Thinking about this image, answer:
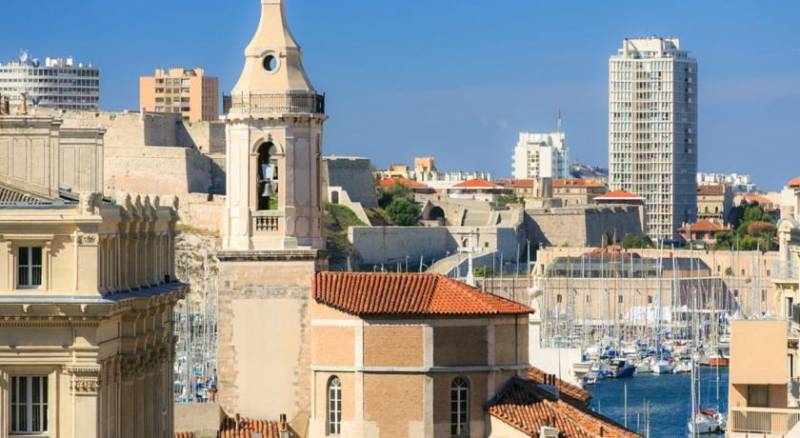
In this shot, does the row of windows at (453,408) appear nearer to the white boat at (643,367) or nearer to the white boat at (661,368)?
the white boat at (661,368)

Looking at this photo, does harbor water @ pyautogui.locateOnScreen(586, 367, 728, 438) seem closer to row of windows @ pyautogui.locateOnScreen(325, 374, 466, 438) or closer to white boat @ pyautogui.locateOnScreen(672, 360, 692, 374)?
white boat @ pyautogui.locateOnScreen(672, 360, 692, 374)

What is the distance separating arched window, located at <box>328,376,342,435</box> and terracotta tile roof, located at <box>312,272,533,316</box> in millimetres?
1325

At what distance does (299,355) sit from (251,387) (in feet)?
3.37

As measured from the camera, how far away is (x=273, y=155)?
148 ft

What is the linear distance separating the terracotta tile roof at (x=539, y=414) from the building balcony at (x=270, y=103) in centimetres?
617

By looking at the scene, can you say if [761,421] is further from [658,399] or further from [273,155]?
[658,399]

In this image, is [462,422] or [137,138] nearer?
[462,422]

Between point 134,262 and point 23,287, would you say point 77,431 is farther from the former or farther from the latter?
point 134,262

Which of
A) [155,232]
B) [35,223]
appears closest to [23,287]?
[35,223]

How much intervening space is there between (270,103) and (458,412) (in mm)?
6492

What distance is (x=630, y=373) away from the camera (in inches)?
5374

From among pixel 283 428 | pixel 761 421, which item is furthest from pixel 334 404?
pixel 761 421

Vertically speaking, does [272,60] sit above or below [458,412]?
above

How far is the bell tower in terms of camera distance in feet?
147
